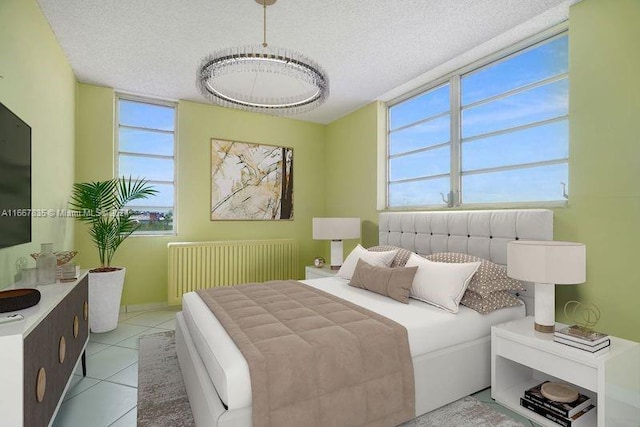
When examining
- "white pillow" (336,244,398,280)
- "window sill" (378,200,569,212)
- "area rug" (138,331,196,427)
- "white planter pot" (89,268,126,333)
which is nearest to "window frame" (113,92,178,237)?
"white planter pot" (89,268,126,333)

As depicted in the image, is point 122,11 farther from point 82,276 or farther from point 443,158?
point 443,158

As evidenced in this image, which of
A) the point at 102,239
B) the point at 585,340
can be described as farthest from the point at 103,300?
the point at 585,340

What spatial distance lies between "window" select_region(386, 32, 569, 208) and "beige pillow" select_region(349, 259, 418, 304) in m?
1.18

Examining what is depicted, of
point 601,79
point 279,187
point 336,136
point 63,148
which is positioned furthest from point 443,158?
point 63,148

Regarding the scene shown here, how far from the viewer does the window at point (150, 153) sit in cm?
421

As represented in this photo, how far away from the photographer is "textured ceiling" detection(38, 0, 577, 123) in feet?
8.05

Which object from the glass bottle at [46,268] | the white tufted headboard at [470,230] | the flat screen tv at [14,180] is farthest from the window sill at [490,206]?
the flat screen tv at [14,180]

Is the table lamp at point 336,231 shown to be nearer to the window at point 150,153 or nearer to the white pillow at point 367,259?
the white pillow at point 367,259

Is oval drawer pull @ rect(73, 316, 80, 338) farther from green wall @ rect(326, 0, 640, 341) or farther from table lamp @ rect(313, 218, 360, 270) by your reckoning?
green wall @ rect(326, 0, 640, 341)

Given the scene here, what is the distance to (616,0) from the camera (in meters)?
2.21

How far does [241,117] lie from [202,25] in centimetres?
213

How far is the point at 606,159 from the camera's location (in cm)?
223

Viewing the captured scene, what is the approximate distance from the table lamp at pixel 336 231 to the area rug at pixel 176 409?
2.14m

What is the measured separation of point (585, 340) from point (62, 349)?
9.17 feet
